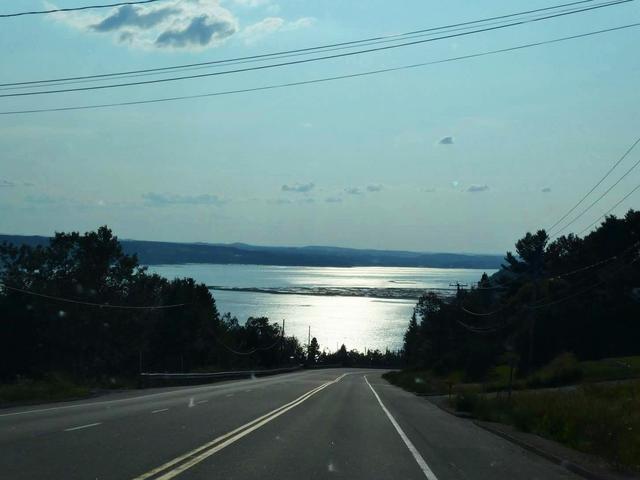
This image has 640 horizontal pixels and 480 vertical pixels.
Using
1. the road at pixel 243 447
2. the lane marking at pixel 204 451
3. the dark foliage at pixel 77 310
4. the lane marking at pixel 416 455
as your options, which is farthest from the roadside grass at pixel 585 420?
the dark foliage at pixel 77 310

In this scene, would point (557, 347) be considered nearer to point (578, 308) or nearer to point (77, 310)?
point (578, 308)

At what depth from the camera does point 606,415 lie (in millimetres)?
16703

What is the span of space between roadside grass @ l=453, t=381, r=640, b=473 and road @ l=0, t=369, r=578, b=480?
1.05m

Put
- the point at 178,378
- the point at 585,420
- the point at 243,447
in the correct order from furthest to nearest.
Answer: the point at 178,378 → the point at 585,420 → the point at 243,447

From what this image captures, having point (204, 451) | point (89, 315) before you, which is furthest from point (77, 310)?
point (204, 451)

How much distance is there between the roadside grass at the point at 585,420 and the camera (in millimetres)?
14142

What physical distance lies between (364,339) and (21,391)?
155066 millimetres

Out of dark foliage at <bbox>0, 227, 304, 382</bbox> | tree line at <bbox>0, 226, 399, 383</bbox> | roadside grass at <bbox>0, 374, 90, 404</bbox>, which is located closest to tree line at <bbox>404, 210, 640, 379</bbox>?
roadside grass at <bbox>0, 374, 90, 404</bbox>

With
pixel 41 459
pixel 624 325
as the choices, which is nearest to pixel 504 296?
pixel 624 325

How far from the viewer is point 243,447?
1489 cm

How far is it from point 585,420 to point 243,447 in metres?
7.42

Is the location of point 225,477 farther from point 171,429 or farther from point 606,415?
point 606,415

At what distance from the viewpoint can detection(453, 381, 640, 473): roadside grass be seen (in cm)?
1414

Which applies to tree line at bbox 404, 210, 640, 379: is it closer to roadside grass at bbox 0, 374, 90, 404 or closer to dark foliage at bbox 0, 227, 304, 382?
roadside grass at bbox 0, 374, 90, 404
